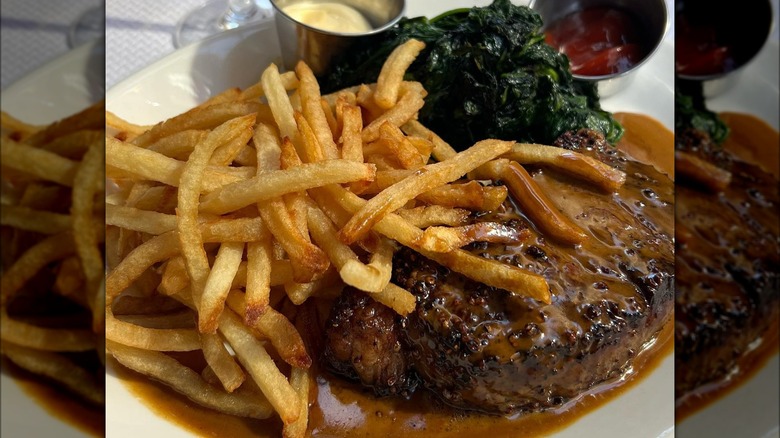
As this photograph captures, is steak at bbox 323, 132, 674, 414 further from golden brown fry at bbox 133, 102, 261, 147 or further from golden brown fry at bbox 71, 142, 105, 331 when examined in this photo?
golden brown fry at bbox 71, 142, 105, 331

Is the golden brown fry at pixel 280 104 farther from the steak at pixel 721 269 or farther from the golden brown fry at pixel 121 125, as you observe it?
the steak at pixel 721 269

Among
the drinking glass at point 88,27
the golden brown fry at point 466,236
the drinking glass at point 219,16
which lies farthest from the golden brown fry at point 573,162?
the drinking glass at point 219,16

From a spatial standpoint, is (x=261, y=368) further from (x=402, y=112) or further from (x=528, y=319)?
(x=402, y=112)

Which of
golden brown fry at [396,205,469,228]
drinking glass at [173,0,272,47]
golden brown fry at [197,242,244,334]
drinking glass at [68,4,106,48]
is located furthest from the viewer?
drinking glass at [173,0,272,47]

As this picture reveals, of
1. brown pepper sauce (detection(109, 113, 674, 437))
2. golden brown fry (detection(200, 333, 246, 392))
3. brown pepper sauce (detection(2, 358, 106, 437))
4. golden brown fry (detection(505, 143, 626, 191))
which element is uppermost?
brown pepper sauce (detection(2, 358, 106, 437))

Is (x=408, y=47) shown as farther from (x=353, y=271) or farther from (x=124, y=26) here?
(x=124, y=26)

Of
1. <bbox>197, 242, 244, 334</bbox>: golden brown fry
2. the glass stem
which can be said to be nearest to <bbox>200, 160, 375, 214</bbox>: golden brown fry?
<bbox>197, 242, 244, 334</bbox>: golden brown fry
